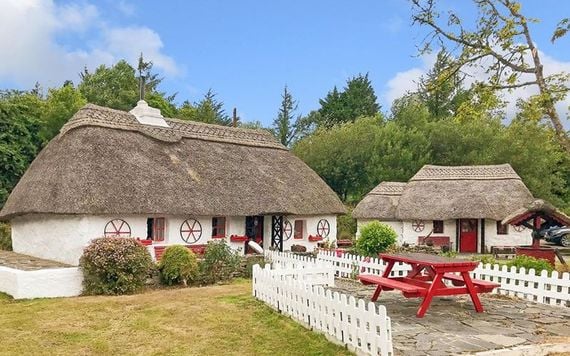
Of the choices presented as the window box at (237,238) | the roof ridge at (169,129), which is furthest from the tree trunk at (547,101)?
the roof ridge at (169,129)

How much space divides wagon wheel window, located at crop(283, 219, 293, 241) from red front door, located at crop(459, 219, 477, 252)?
12423 mm

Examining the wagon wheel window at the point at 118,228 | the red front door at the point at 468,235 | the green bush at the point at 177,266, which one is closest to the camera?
the green bush at the point at 177,266

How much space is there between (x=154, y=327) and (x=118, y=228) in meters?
7.76

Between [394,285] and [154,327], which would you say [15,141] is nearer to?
[154,327]

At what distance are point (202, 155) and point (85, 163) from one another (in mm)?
5504

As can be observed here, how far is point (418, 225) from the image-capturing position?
3175cm

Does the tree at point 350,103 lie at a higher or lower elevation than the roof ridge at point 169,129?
higher

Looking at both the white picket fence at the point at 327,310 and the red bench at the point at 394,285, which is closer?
the white picket fence at the point at 327,310

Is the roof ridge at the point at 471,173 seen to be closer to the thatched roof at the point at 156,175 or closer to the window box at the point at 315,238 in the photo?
the thatched roof at the point at 156,175

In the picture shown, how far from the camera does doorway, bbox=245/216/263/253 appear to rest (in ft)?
75.0

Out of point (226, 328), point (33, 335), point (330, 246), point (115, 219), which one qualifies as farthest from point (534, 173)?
point (33, 335)

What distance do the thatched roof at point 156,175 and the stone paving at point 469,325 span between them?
900 cm

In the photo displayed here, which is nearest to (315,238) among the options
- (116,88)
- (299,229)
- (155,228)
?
(299,229)

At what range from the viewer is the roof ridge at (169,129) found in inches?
798
